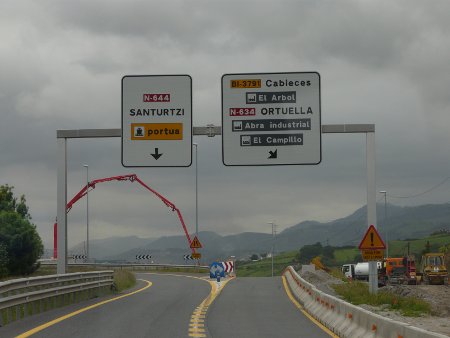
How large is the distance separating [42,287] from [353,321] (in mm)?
10769

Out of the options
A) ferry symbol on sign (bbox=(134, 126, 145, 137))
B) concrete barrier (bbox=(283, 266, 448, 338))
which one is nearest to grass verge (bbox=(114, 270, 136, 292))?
ferry symbol on sign (bbox=(134, 126, 145, 137))

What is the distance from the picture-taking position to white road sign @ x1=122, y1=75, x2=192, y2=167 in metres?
25.4

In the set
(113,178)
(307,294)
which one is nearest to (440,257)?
(307,294)

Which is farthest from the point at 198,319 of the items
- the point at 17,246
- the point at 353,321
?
the point at 17,246

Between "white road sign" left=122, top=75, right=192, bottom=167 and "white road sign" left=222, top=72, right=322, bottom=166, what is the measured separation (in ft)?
4.21

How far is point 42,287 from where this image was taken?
22.9 meters

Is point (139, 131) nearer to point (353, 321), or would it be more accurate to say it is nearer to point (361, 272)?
point (353, 321)

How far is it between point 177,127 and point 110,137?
293 cm

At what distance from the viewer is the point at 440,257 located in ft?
186

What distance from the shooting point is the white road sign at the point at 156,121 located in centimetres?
2541

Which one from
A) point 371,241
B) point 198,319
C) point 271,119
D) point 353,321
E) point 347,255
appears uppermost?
point 271,119

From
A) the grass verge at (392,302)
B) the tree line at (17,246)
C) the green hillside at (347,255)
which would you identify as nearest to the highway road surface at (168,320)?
the grass verge at (392,302)

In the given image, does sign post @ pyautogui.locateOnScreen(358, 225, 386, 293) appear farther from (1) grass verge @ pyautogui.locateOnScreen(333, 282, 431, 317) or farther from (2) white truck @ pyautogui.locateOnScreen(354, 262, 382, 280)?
(2) white truck @ pyautogui.locateOnScreen(354, 262, 382, 280)

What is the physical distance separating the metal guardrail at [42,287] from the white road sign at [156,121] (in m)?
4.39
